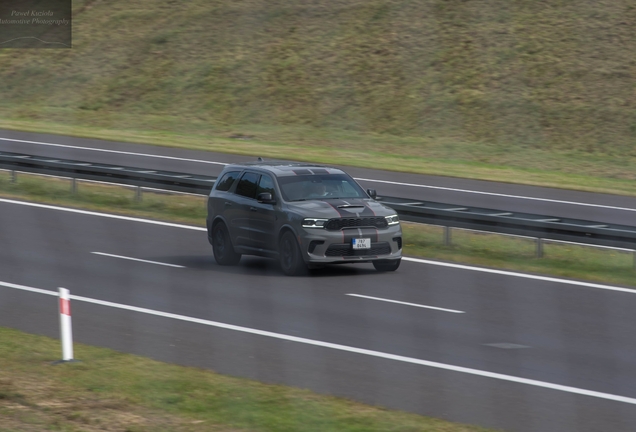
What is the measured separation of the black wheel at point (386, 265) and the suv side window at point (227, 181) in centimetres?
302

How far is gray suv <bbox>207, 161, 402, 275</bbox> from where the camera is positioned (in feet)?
50.2

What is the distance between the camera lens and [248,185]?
55.8 ft

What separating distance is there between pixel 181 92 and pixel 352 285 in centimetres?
3062

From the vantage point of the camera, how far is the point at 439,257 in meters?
18.0

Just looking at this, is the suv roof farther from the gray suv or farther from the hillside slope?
the hillside slope

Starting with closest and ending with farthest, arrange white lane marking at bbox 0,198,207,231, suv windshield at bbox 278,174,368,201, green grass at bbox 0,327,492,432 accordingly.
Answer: green grass at bbox 0,327,492,432 < suv windshield at bbox 278,174,368,201 < white lane marking at bbox 0,198,207,231

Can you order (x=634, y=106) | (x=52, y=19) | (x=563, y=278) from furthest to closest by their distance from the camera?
(x=52, y=19) < (x=634, y=106) < (x=563, y=278)

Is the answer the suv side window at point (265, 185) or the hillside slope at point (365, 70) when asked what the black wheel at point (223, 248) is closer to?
the suv side window at point (265, 185)

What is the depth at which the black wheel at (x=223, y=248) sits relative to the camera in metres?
16.9

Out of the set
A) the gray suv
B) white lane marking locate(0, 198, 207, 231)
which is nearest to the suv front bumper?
the gray suv

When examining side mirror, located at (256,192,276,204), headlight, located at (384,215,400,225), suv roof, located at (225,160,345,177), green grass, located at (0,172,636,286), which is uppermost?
suv roof, located at (225,160,345,177)

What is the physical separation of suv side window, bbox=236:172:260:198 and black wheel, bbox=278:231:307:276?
131 cm

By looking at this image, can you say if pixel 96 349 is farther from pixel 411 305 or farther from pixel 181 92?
pixel 181 92

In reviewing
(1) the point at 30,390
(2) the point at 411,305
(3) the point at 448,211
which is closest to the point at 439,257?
(3) the point at 448,211
